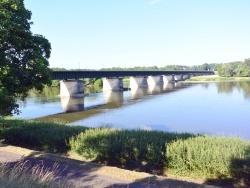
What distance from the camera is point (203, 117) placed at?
43969 mm

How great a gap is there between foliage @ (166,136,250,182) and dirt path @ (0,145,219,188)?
162cm

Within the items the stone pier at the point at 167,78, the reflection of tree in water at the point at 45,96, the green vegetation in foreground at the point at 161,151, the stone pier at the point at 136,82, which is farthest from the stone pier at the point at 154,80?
the green vegetation in foreground at the point at 161,151

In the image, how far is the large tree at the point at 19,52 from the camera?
18.9 meters

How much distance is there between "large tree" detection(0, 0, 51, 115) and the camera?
1887 centimetres

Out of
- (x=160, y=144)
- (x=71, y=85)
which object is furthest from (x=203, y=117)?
(x=71, y=85)

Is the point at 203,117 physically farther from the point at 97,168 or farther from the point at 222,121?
the point at 97,168

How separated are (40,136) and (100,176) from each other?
24.8 ft

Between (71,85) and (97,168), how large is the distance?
75827mm

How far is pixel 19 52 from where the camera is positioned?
21188mm

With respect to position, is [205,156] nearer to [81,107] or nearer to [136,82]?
[81,107]

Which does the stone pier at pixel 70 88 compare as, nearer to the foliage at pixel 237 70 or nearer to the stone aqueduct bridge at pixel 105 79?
the stone aqueduct bridge at pixel 105 79

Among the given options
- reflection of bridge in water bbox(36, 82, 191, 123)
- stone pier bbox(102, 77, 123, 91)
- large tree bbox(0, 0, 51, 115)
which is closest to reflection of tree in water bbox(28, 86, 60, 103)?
reflection of bridge in water bbox(36, 82, 191, 123)

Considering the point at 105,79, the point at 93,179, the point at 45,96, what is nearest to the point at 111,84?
the point at 105,79

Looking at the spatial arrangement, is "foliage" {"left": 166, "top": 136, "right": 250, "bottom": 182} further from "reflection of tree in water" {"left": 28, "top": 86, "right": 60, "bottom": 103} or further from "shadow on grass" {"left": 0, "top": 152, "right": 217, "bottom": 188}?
"reflection of tree in water" {"left": 28, "top": 86, "right": 60, "bottom": 103}
